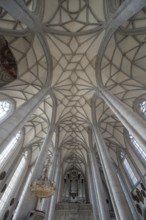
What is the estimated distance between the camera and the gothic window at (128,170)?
16.2 meters

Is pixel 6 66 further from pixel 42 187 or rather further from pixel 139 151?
pixel 139 151

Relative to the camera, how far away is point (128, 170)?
58.6ft

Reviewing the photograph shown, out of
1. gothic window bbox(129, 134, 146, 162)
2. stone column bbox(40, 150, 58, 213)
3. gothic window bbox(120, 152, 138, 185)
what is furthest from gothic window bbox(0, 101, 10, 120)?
gothic window bbox(120, 152, 138, 185)

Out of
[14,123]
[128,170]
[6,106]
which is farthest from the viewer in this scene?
[128,170]

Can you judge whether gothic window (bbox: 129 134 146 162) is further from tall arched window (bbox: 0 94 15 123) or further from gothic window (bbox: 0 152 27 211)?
tall arched window (bbox: 0 94 15 123)

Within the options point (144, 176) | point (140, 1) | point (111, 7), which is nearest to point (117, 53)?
point (111, 7)

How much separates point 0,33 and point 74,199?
2041 centimetres

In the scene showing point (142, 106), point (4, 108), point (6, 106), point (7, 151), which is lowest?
point (7, 151)

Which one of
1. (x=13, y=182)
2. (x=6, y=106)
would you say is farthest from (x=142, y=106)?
(x=13, y=182)

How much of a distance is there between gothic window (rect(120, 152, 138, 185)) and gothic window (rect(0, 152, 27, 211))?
38.7 feet

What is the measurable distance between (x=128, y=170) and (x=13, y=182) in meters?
12.4

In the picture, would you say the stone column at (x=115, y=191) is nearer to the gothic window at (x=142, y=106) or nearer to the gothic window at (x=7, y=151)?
the gothic window at (x=142, y=106)

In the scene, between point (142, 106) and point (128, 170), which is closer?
point (142, 106)

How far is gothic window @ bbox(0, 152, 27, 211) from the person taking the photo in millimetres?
15109
